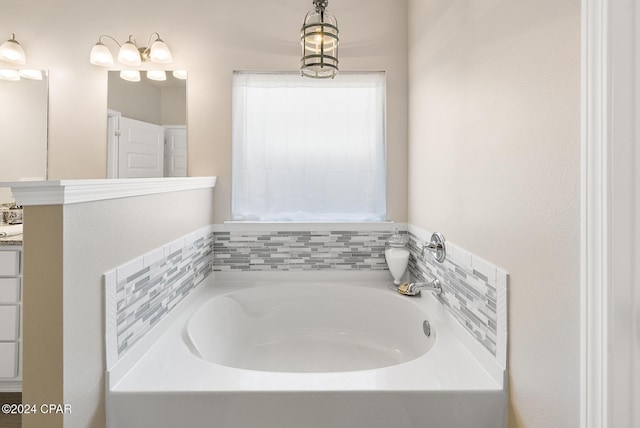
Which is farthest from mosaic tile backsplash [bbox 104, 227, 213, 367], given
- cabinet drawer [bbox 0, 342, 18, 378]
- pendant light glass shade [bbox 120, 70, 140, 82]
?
pendant light glass shade [bbox 120, 70, 140, 82]

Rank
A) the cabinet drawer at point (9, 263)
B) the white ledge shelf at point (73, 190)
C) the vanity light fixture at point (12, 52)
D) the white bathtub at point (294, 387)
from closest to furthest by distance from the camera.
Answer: the white ledge shelf at point (73, 190) → the white bathtub at point (294, 387) → the cabinet drawer at point (9, 263) → the vanity light fixture at point (12, 52)

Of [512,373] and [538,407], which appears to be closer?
[538,407]

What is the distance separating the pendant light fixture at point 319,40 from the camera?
151 cm

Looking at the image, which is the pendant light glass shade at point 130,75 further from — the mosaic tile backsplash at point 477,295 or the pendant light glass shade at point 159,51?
the mosaic tile backsplash at point 477,295

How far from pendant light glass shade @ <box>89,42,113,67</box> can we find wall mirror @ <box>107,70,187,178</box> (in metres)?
0.08

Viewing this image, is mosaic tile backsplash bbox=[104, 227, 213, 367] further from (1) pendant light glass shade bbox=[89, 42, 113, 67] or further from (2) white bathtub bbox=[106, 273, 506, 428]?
(1) pendant light glass shade bbox=[89, 42, 113, 67]

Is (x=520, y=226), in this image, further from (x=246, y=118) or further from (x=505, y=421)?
(x=246, y=118)

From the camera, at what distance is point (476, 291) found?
1.33 metres

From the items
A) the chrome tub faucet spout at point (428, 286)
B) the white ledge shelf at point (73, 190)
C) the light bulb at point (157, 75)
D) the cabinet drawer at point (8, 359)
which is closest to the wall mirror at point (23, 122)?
the light bulb at point (157, 75)

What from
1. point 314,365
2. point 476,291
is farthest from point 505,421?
point 314,365

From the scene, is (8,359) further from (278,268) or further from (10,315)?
(278,268)

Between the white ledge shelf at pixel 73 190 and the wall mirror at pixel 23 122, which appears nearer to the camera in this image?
the white ledge shelf at pixel 73 190

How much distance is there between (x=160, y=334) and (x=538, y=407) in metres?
1.45

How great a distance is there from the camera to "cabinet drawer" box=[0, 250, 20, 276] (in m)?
1.71
